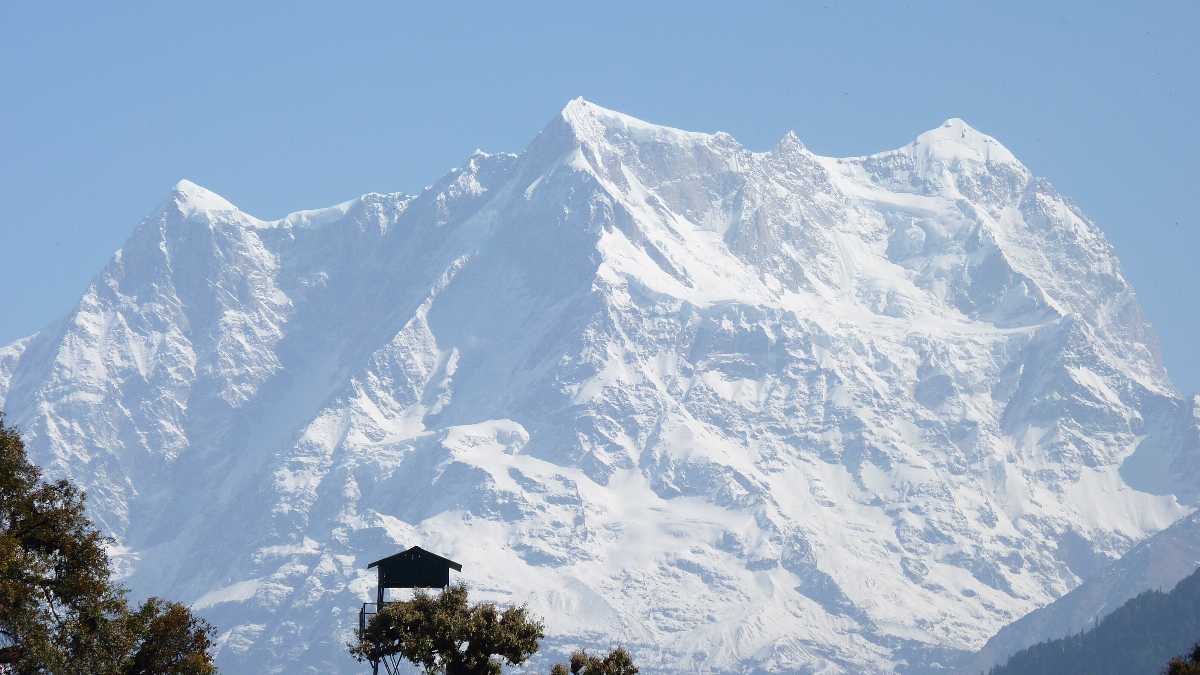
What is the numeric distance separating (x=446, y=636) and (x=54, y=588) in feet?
62.0

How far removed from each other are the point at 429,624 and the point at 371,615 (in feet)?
12.0

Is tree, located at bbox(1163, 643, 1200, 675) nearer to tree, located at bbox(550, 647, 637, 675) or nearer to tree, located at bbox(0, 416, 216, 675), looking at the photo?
tree, located at bbox(550, 647, 637, 675)

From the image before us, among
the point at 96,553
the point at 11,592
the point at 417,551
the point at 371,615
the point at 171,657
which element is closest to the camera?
the point at 11,592

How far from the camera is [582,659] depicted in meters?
101

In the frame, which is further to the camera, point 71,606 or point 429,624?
point 429,624

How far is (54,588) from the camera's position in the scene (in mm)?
83250

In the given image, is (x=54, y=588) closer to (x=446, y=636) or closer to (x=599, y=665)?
(x=446, y=636)

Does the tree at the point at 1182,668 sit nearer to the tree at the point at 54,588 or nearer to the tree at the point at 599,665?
the tree at the point at 599,665

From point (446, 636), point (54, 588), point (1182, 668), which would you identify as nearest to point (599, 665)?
point (446, 636)

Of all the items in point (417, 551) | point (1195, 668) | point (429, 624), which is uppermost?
point (417, 551)

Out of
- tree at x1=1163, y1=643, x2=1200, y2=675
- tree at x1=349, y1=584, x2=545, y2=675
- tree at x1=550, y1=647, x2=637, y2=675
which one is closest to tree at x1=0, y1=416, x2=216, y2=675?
tree at x1=349, y1=584, x2=545, y2=675

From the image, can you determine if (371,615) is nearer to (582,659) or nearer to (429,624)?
(429,624)

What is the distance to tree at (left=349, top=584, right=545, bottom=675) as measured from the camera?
94.2 meters

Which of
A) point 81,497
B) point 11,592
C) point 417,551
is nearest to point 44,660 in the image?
point 11,592
